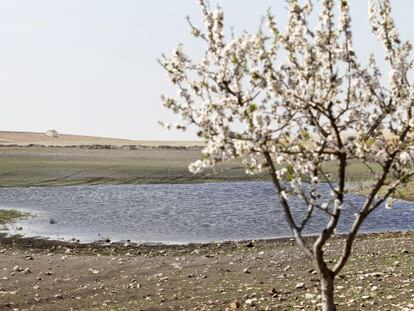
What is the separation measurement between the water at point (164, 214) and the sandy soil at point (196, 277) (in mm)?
4828

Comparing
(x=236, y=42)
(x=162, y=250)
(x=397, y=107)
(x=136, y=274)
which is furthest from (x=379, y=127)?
(x=162, y=250)

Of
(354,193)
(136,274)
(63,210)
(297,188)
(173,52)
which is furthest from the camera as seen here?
(354,193)

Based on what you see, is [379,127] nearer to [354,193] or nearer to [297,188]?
[297,188]

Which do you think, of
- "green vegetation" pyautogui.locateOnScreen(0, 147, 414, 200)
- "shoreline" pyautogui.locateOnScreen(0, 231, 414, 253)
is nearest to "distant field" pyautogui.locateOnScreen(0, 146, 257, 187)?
"green vegetation" pyautogui.locateOnScreen(0, 147, 414, 200)

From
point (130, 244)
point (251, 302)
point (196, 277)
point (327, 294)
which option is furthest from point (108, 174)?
point (327, 294)

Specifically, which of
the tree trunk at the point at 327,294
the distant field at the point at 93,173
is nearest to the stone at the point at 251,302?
the tree trunk at the point at 327,294

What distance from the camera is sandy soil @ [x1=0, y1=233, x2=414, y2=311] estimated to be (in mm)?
18203

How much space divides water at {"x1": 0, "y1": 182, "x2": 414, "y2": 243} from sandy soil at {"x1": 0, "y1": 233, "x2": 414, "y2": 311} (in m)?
4.83

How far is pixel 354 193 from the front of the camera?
5953 cm

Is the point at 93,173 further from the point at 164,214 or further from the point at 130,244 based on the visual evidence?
the point at 130,244

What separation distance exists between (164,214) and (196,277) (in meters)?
22.6

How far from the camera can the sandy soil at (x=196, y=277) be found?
59.7ft

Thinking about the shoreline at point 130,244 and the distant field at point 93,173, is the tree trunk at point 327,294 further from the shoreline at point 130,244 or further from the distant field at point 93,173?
the distant field at point 93,173

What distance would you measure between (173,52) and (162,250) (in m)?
21.9
